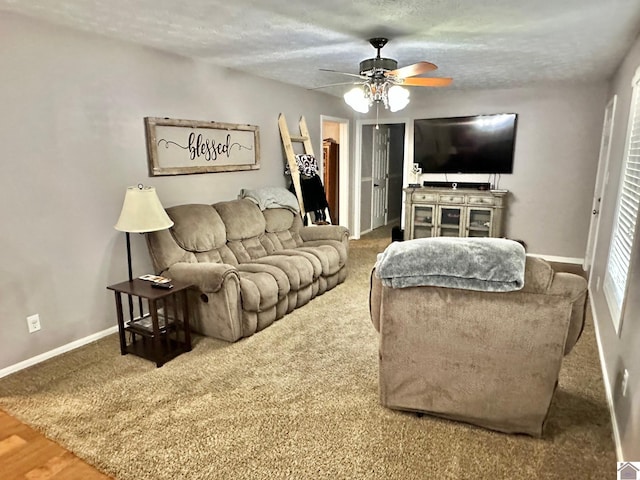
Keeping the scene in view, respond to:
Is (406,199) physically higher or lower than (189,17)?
lower

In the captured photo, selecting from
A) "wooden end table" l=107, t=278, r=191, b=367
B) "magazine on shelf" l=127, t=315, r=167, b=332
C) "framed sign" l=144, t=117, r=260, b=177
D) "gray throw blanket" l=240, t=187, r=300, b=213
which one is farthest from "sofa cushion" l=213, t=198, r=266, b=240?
"magazine on shelf" l=127, t=315, r=167, b=332

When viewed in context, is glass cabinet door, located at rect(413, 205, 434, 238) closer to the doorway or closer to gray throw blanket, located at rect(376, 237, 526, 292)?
the doorway

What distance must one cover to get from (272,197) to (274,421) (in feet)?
8.90

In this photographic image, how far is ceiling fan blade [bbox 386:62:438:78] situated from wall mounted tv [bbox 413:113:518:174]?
307cm

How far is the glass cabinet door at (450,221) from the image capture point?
18.3 ft

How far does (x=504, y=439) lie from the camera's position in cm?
197

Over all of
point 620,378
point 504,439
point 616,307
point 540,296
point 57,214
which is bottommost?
point 504,439

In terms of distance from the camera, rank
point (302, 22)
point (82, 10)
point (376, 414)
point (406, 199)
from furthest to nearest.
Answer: point (406, 199), point (302, 22), point (82, 10), point (376, 414)

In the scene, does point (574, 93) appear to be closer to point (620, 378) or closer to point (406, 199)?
point (406, 199)

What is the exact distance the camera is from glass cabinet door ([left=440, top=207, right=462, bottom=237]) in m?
5.57

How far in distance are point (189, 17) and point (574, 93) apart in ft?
15.3

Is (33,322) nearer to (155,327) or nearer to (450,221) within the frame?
(155,327)

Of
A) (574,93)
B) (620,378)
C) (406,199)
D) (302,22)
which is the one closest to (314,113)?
(406,199)

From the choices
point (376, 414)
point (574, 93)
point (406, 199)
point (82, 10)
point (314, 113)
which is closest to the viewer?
point (376, 414)
